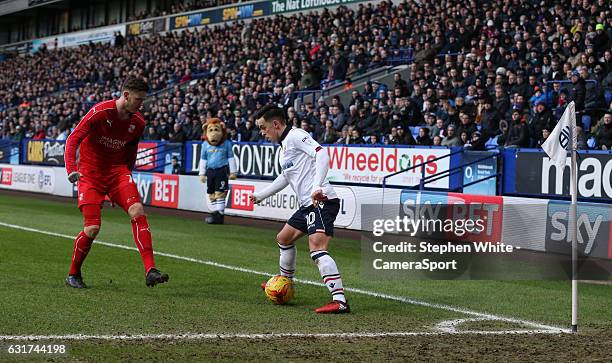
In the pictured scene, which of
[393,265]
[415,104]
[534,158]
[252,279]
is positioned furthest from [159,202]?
[393,265]

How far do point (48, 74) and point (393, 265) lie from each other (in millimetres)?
48532

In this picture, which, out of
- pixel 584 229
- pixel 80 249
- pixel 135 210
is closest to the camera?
pixel 135 210

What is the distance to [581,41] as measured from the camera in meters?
20.0

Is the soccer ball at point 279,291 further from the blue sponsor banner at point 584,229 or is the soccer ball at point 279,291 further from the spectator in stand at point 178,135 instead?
the spectator in stand at point 178,135

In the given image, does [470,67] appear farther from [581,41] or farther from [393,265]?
[393,265]

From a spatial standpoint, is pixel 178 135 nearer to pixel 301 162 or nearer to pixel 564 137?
pixel 301 162

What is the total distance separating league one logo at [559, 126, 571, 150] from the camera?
7362mm

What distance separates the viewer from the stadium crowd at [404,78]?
18625mm

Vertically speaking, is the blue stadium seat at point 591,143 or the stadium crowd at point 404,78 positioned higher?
the stadium crowd at point 404,78

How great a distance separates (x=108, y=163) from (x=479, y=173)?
10.6 meters

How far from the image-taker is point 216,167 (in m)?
19.2

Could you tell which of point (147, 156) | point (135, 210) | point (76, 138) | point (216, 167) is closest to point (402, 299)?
point (135, 210)

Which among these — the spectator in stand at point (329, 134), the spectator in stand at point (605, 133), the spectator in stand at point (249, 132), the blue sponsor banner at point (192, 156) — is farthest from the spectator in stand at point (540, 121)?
the blue sponsor banner at point (192, 156)

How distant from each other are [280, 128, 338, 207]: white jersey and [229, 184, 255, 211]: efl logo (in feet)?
42.8
